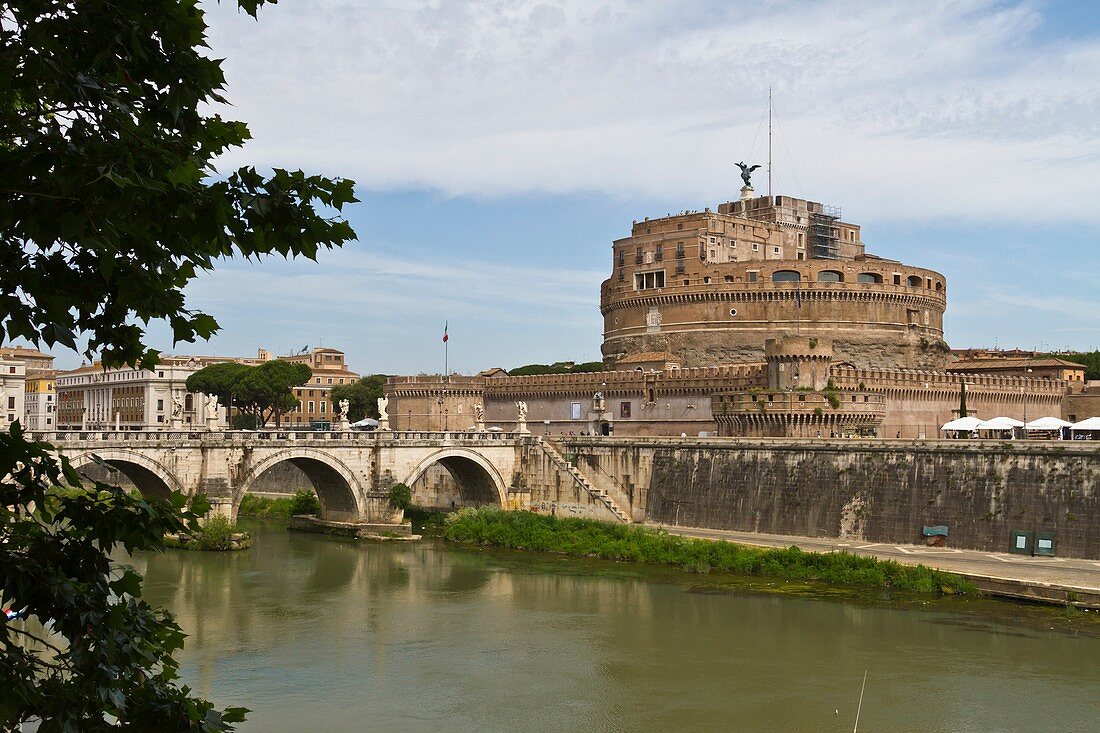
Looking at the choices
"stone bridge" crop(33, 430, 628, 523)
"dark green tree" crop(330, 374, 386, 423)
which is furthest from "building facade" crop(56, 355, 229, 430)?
"stone bridge" crop(33, 430, 628, 523)

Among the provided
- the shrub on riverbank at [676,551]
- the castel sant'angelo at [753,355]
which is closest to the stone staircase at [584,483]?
the shrub on riverbank at [676,551]

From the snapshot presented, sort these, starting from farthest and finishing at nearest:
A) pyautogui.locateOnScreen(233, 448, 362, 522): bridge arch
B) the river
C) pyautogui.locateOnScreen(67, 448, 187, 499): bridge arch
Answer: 1. pyautogui.locateOnScreen(233, 448, 362, 522): bridge arch
2. pyautogui.locateOnScreen(67, 448, 187, 499): bridge arch
3. the river

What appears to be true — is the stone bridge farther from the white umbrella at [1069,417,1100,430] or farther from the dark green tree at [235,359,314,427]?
the dark green tree at [235,359,314,427]

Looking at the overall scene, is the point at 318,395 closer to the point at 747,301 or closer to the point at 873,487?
the point at 747,301

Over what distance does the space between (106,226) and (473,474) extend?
4248 cm

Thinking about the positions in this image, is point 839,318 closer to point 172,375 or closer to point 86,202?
point 172,375

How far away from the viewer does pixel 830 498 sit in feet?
122

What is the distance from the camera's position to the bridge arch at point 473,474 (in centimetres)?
4522

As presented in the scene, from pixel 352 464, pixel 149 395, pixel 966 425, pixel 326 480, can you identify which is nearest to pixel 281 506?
pixel 326 480

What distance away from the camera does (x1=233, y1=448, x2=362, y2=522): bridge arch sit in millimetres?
39688

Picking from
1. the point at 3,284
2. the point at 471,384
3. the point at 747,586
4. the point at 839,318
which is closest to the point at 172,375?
the point at 471,384

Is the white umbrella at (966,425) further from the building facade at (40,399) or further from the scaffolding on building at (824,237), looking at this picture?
the building facade at (40,399)

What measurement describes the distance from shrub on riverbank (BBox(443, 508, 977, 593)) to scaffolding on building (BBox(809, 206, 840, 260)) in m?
30.8

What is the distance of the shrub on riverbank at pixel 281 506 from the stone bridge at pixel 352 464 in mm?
2120
